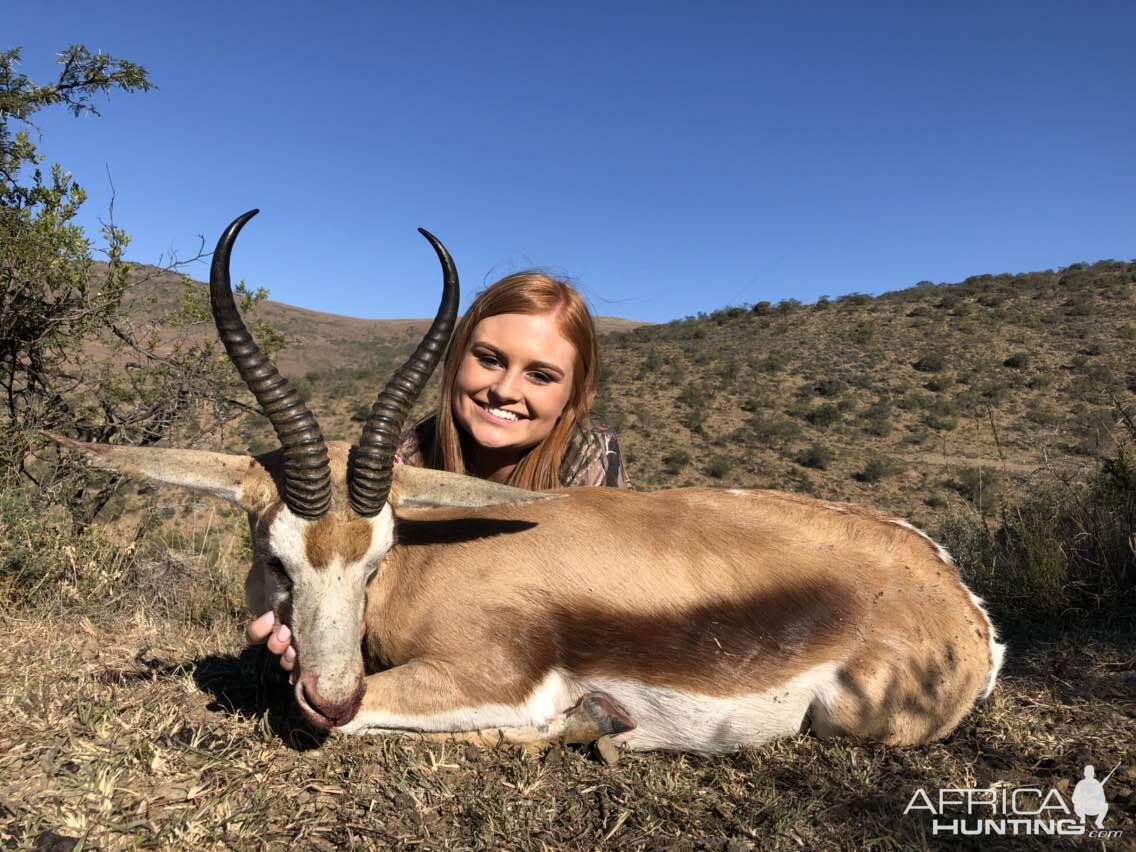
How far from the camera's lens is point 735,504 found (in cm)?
395

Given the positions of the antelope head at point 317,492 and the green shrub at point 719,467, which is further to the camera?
the green shrub at point 719,467

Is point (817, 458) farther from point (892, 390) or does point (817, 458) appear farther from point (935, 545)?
point (935, 545)

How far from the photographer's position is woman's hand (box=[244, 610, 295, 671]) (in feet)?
9.91

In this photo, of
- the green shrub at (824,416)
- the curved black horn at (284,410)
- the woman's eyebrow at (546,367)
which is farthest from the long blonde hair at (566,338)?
the green shrub at (824,416)

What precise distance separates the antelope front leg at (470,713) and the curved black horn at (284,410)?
0.88 m

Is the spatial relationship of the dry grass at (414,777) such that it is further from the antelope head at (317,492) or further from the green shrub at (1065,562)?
the green shrub at (1065,562)

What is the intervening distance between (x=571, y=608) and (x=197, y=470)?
1.91 metres

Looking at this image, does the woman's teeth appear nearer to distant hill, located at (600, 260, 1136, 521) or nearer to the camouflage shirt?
the camouflage shirt

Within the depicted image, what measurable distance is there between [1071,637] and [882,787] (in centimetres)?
285

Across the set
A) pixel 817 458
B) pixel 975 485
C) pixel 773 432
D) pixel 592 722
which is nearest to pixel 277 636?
pixel 592 722

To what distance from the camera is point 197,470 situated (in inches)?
136

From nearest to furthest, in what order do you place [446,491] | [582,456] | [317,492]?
[317,492], [446,491], [582,456]

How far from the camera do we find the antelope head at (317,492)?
2982 mm

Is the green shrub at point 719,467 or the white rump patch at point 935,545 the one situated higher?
the white rump patch at point 935,545
